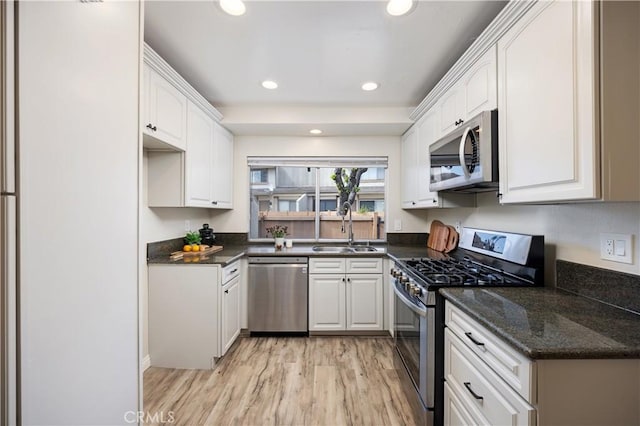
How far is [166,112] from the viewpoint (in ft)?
6.86

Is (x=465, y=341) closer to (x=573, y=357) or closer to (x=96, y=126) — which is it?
(x=573, y=357)

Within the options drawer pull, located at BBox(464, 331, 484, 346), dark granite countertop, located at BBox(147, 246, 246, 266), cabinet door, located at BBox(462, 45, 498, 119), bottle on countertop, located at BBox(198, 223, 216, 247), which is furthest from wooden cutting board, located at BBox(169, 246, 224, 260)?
cabinet door, located at BBox(462, 45, 498, 119)

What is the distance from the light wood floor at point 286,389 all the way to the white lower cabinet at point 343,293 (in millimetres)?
277

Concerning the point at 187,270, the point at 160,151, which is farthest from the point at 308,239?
the point at 160,151

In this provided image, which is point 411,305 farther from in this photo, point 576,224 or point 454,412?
point 576,224

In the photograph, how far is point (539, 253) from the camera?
1.61 metres

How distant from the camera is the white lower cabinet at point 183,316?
2.33m

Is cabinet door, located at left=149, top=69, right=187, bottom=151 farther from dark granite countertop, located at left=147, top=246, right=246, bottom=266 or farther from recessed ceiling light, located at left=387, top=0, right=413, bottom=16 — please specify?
recessed ceiling light, located at left=387, top=0, right=413, bottom=16

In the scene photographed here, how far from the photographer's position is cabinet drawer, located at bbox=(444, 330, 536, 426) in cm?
95

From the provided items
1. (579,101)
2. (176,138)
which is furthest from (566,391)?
(176,138)

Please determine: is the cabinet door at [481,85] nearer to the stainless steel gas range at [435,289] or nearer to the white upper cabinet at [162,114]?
the stainless steel gas range at [435,289]

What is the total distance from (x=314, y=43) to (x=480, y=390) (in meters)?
2.10

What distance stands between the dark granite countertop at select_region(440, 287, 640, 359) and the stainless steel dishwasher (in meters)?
1.71

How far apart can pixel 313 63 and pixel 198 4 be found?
84 cm
